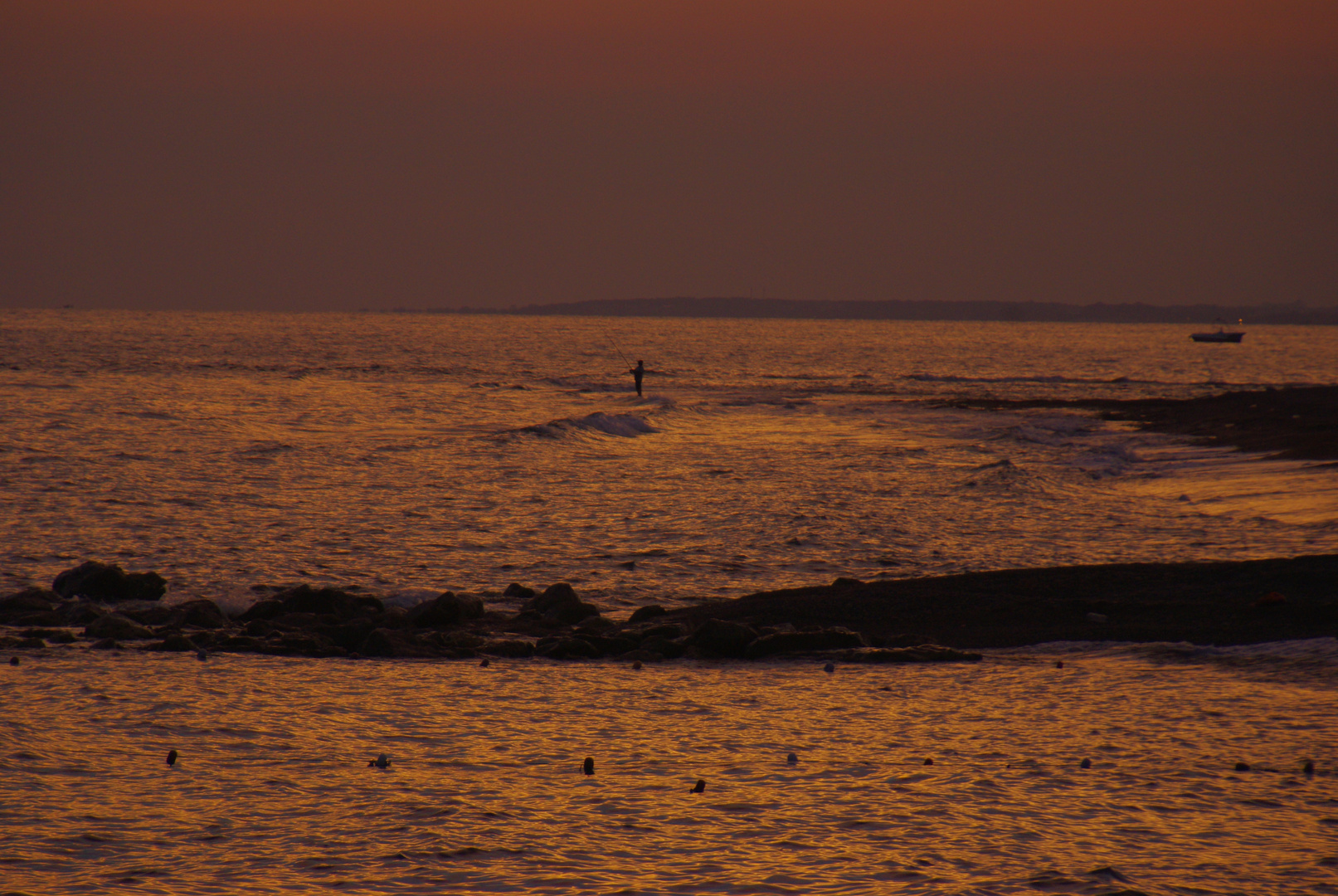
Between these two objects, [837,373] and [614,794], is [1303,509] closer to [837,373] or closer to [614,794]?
[614,794]

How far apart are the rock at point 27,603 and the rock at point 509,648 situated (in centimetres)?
503

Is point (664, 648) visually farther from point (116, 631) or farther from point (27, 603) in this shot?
point (27, 603)

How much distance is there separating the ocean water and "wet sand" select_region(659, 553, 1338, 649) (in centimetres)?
220

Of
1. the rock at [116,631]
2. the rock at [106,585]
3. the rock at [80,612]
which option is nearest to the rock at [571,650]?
the rock at [116,631]

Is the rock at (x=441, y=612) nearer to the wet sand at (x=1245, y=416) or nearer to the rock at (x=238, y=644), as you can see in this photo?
the rock at (x=238, y=644)

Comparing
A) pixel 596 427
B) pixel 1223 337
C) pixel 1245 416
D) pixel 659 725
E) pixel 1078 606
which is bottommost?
pixel 659 725

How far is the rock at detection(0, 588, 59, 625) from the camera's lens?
497 inches

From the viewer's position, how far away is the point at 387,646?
1134 centimetres

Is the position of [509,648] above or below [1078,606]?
below

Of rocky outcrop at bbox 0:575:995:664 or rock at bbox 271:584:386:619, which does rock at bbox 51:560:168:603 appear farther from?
rock at bbox 271:584:386:619

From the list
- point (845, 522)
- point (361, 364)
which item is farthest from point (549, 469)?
point (361, 364)

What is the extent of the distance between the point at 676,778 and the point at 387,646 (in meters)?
4.89

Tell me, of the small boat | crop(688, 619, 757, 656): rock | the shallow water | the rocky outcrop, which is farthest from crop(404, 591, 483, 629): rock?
the small boat

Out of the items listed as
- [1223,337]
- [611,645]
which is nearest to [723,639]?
[611,645]
